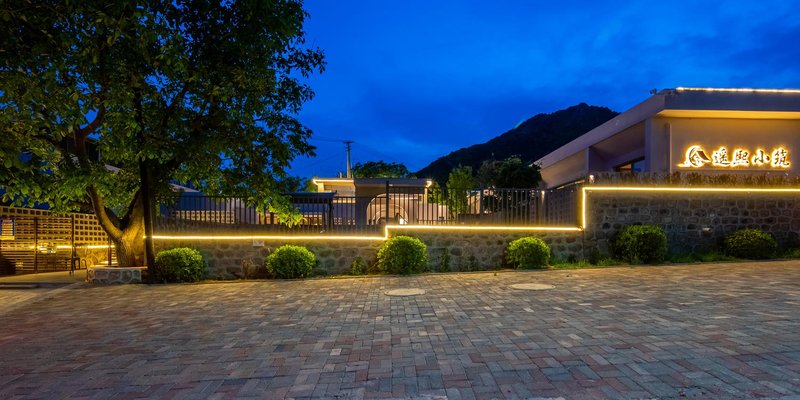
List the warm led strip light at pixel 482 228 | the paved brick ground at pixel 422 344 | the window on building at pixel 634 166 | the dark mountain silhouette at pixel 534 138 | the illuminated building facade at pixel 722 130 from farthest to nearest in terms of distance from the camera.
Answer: the dark mountain silhouette at pixel 534 138, the window on building at pixel 634 166, the illuminated building facade at pixel 722 130, the warm led strip light at pixel 482 228, the paved brick ground at pixel 422 344

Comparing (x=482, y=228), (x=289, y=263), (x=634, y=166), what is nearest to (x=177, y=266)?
(x=289, y=263)

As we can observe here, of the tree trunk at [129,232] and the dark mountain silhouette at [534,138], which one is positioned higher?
the dark mountain silhouette at [534,138]

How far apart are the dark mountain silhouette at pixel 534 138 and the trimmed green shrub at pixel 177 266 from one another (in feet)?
172

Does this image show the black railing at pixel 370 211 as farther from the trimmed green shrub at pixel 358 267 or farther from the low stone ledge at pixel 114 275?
the low stone ledge at pixel 114 275

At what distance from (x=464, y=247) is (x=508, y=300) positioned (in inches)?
181

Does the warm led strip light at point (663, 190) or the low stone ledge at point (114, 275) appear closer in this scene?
the low stone ledge at point (114, 275)

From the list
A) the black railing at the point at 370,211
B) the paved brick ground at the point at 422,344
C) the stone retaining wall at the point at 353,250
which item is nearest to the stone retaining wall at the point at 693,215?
the black railing at the point at 370,211

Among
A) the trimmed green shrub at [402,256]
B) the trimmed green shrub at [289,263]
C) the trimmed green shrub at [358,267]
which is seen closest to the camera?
the trimmed green shrub at [289,263]

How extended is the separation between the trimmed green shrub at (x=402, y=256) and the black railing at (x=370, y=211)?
0.92 meters

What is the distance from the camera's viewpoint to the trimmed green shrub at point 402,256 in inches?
443

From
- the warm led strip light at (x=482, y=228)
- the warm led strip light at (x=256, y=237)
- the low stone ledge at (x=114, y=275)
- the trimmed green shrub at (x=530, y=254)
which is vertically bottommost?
the low stone ledge at (x=114, y=275)

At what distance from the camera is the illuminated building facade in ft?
49.3

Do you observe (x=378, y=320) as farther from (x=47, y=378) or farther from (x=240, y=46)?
(x=240, y=46)

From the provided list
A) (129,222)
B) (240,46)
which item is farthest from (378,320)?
(129,222)
